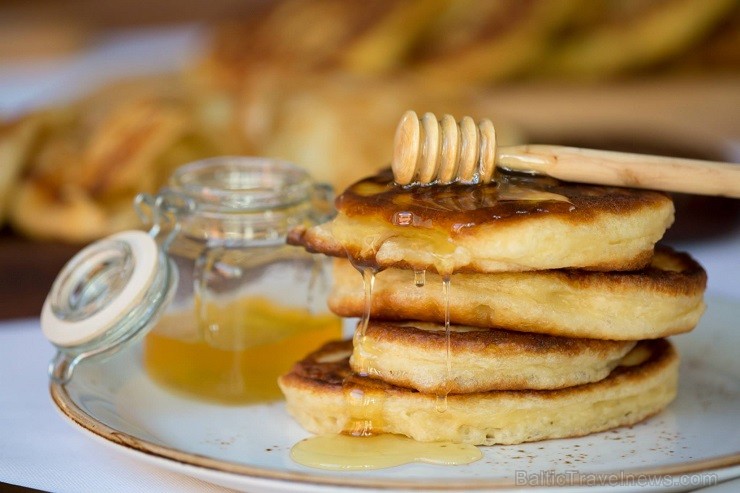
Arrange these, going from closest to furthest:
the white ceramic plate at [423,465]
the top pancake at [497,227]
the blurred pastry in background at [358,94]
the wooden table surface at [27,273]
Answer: the white ceramic plate at [423,465] → the top pancake at [497,227] → the wooden table surface at [27,273] → the blurred pastry in background at [358,94]

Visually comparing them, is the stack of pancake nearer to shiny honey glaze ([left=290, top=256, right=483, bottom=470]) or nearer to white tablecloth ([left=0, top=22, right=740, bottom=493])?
shiny honey glaze ([left=290, top=256, right=483, bottom=470])

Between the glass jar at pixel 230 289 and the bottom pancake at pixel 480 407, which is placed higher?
the glass jar at pixel 230 289

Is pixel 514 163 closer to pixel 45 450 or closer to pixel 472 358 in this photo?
pixel 472 358

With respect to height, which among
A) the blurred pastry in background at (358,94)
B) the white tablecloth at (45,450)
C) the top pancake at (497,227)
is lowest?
the white tablecloth at (45,450)

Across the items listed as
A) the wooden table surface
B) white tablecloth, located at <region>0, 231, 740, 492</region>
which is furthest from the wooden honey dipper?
the wooden table surface

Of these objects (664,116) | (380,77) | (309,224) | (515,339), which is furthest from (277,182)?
(664,116)

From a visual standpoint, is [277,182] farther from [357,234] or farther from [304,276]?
[357,234]

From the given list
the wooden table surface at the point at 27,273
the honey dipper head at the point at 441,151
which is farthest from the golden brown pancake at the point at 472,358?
the wooden table surface at the point at 27,273

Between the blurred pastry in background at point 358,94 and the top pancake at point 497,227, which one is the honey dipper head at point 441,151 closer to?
the top pancake at point 497,227
